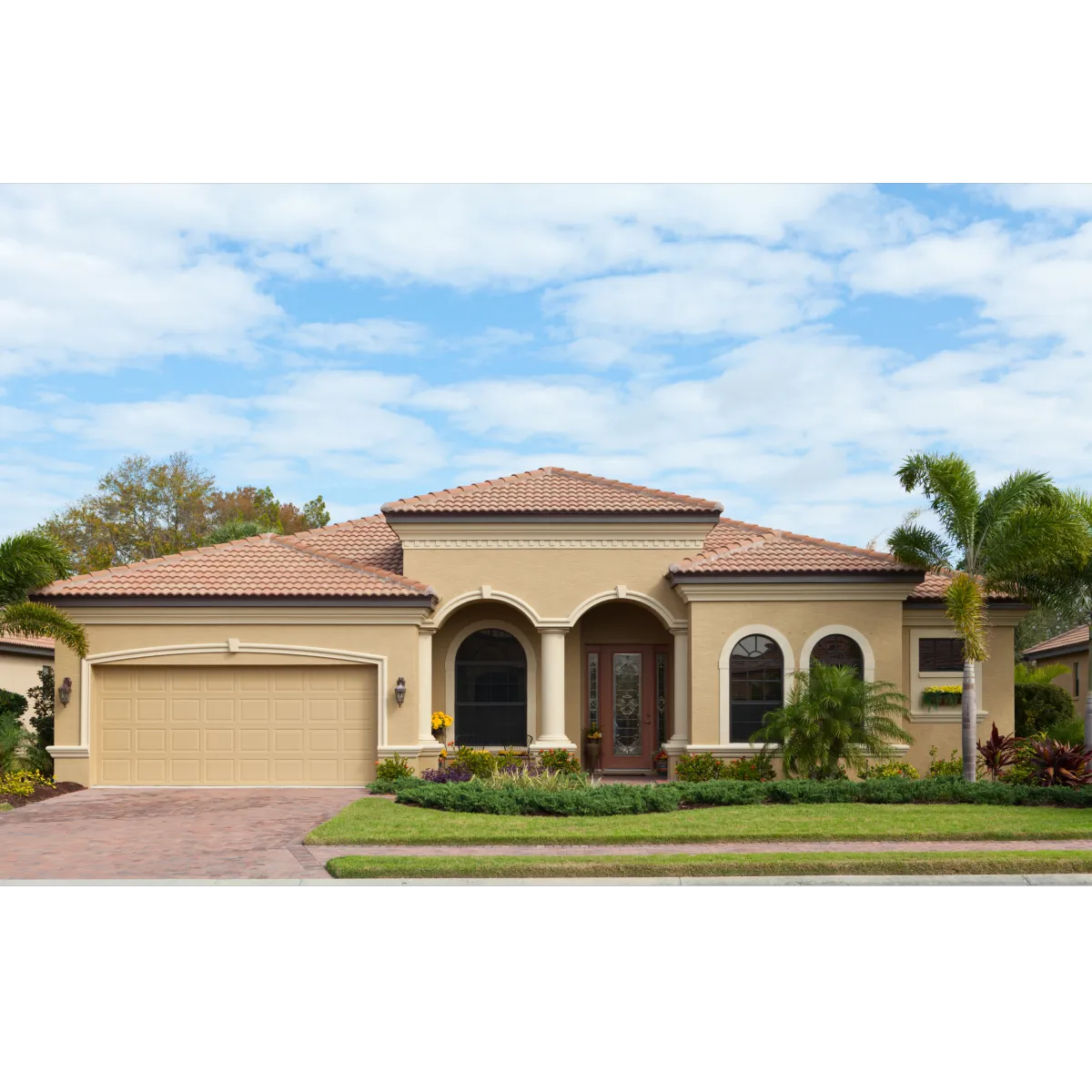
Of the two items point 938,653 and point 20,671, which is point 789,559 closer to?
point 938,653

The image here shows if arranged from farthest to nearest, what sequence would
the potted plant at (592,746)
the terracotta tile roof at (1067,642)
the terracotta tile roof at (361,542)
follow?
the terracotta tile roof at (1067,642)
the terracotta tile roof at (361,542)
the potted plant at (592,746)

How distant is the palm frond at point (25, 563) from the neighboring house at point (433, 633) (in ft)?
2.06

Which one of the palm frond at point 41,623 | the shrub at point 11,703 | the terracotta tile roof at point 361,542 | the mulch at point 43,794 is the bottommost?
the mulch at point 43,794

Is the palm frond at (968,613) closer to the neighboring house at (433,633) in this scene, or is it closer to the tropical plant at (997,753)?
the tropical plant at (997,753)

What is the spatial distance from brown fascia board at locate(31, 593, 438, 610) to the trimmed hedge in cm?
370

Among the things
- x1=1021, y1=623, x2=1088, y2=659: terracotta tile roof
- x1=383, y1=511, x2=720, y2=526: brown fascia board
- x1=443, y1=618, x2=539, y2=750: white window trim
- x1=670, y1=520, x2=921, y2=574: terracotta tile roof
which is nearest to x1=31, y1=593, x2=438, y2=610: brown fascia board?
x1=383, y1=511, x2=720, y2=526: brown fascia board

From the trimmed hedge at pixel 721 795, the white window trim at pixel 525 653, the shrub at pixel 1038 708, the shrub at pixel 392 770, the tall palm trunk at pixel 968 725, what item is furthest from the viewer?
the shrub at pixel 1038 708

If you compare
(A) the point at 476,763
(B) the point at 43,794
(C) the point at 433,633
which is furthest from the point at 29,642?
(A) the point at 476,763

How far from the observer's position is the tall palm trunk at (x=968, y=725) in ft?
58.5

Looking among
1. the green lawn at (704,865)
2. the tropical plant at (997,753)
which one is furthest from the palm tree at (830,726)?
the green lawn at (704,865)

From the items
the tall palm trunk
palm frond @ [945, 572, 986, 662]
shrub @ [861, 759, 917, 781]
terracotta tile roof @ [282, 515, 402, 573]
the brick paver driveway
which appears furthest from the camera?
terracotta tile roof @ [282, 515, 402, 573]

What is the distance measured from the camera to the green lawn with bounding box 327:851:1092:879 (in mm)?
11570

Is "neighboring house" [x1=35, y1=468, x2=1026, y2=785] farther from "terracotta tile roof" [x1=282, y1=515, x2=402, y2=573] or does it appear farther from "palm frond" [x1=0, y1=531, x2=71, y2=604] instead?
"terracotta tile roof" [x1=282, y1=515, x2=402, y2=573]
